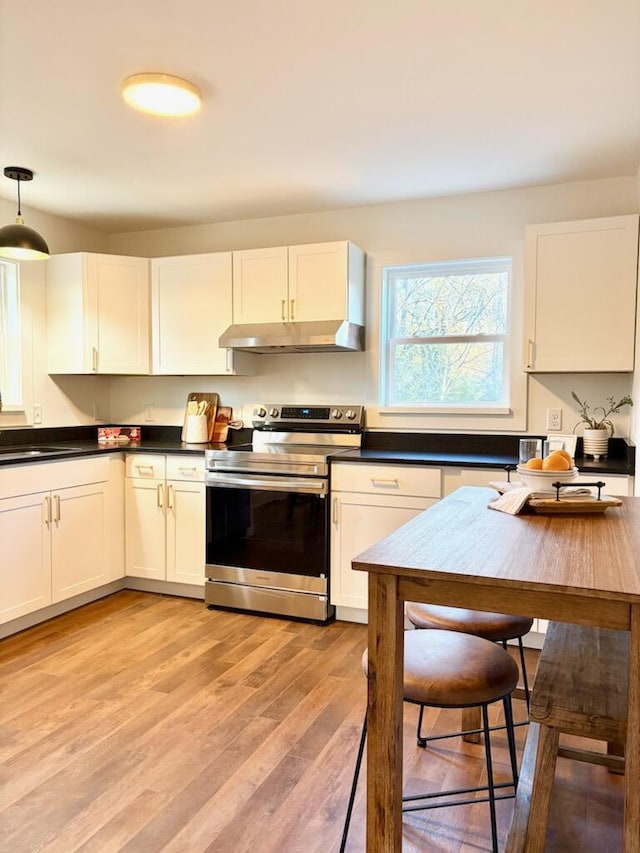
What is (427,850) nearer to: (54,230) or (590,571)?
(590,571)

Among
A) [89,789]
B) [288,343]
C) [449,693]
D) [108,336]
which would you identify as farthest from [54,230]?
[449,693]

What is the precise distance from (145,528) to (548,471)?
8.99 ft

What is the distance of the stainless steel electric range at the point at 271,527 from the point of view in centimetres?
346

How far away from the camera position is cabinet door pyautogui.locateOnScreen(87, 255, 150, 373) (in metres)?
4.07

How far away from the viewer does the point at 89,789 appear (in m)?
1.99

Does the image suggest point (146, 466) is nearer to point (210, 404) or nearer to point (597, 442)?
point (210, 404)

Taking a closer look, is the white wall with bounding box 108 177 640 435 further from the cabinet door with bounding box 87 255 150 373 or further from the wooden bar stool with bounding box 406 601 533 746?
the wooden bar stool with bounding box 406 601 533 746

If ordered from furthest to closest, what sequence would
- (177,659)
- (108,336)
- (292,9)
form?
(108,336), (177,659), (292,9)

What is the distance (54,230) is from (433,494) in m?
3.00

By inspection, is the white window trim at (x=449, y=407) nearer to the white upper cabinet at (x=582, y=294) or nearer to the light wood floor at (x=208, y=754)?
the white upper cabinet at (x=582, y=294)

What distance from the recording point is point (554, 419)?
11.5 ft

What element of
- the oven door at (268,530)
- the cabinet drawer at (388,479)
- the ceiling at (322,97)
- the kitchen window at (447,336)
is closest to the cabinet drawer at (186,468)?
the oven door at (268,530)

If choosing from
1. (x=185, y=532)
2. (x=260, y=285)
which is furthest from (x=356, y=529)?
(x=260, y=285)

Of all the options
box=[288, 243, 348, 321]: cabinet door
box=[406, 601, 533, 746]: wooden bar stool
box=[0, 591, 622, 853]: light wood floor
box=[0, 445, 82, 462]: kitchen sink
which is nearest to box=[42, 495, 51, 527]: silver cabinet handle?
box=[0, 445, 82, 462]: kitchen sink
